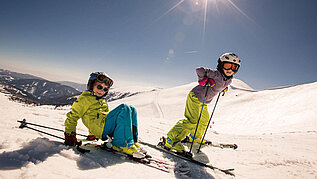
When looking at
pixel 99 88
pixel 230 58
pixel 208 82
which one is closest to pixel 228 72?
pixel 230 58

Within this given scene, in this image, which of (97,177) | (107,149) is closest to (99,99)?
(107,149)

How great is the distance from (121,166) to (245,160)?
2.80m

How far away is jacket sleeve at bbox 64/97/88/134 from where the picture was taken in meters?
2.32

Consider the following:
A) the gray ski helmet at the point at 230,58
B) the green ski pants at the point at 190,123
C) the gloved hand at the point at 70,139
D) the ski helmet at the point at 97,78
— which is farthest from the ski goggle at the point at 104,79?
the gray ski helmet at the point at 230,58

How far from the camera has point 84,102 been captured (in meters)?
2.46

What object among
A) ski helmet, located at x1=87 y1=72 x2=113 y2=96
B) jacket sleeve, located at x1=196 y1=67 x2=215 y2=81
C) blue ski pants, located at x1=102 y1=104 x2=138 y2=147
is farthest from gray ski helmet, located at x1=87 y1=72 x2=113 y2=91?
jacket sleeve, located at x1=196 y1=67 x2=215 y2=81

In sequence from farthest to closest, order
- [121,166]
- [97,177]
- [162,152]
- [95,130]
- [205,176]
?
[162,152] → [95,130] → [205,176] → [121,166] → [97,177]

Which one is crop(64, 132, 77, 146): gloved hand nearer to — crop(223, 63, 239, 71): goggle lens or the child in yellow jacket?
the child in yellow jacket

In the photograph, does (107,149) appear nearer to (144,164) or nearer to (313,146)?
(144,164)

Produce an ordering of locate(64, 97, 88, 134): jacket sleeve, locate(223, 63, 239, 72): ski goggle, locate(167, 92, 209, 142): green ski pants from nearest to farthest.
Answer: locate(64, 97, 88, 134): jacket sleeve
locate(167, 92, 209, 142): green ski pants
locate(223, 63, 239, 72): ski goggle

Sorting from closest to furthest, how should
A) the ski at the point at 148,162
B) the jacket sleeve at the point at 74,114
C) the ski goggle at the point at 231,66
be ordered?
1. the ski at the point at 148,162
2. the jacket sleeve at the point at 74,114
3. the ski goggle at the point at 231,66

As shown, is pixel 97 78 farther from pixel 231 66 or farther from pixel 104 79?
pixel 231 66

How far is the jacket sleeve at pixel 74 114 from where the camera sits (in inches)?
91.3

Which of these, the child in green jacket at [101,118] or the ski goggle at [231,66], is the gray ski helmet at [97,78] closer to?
the child in green jacket at [101,118]
